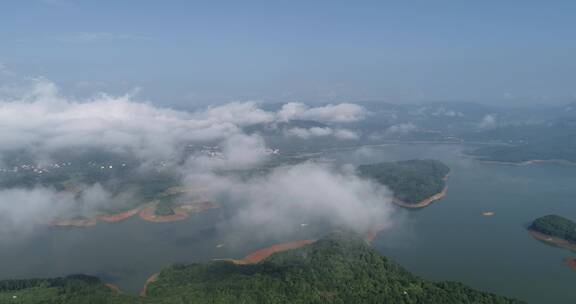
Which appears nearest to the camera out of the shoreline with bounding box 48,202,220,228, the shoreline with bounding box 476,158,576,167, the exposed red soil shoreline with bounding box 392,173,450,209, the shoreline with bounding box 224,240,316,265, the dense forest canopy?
the dense forest canopy

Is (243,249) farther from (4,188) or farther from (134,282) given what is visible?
(4,188)

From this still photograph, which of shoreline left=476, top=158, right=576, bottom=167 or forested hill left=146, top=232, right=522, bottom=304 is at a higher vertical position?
shoreline left=476, top=158, right=576, bottom=167

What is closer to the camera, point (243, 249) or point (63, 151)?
point (243, 249)

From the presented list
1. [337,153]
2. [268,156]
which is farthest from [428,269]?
[337,153]

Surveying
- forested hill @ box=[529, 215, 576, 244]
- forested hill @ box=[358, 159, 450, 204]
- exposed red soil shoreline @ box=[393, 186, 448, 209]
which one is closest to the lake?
exposed red soil shoreline @ box=[393, 186, 448, 209]

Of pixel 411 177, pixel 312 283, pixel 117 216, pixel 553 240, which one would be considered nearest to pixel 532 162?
pixel 411 177

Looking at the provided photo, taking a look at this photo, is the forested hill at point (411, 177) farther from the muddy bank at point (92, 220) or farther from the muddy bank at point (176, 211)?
the muddy bank at point (92, 220)

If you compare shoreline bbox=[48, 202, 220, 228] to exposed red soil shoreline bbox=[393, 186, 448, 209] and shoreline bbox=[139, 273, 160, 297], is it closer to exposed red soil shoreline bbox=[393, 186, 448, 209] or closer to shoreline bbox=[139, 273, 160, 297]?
shoreline bbox=[139, 273, 160, 297]

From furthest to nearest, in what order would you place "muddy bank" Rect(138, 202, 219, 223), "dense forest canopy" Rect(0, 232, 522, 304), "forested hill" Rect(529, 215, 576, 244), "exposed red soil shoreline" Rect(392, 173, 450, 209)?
"exposed red soil shoreline" Rect(392, 173, 450, 209) < "muddy bank" Rect(138, 202, 219, 223) < "forested hill" Rect(529, 215, 576, 244) < "dense forest canopy" Rect(0, 232, 522, 304)
